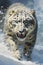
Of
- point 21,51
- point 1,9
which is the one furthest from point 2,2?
point 21,51

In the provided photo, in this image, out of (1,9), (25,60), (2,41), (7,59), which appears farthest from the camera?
(1,9)

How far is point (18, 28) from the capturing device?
6871mm

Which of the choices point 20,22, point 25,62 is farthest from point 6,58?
point 20,22

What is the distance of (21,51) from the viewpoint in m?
7.07

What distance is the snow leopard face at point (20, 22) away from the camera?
6893mm

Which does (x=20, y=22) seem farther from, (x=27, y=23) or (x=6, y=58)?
(x=6, y=58)

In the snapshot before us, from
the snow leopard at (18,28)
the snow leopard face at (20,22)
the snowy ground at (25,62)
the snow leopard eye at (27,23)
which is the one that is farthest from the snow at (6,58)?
the snow leopard eye at (27,23)

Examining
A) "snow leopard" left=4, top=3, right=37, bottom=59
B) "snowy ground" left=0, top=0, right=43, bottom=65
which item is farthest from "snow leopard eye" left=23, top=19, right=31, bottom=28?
"snowy ground" left=0, top=0, right=43, bottom=65

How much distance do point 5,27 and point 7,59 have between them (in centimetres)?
83

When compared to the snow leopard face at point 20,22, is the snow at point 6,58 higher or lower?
lower

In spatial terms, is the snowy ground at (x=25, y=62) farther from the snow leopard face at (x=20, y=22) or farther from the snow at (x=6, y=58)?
the snow leopard face at (x=20, y=22)

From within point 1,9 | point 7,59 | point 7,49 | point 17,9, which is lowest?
point 7,59

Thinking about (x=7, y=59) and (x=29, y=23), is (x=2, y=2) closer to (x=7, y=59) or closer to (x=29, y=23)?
(x=29, y=23)

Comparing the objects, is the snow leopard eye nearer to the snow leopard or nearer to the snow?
the snow leopard
